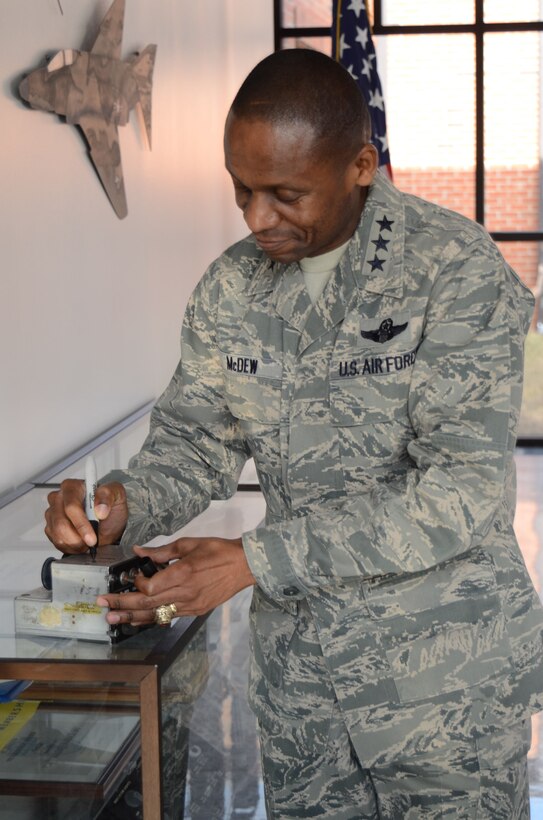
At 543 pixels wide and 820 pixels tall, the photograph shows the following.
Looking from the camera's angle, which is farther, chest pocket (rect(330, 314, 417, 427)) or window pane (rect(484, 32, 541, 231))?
window pane (rect(484, 32, 541, 231))

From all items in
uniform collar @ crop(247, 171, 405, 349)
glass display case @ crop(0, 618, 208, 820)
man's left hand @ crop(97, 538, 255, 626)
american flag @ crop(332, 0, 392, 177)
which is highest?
american flag @ crop(332, 0, 392, 177)

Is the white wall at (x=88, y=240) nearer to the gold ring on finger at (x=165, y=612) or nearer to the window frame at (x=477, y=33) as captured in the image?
the gold ring on finger at (x=165, y=612)

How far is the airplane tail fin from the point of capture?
16.0 ft

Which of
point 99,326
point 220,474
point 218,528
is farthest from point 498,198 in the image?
point 220,474

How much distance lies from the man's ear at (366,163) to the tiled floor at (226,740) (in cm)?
81

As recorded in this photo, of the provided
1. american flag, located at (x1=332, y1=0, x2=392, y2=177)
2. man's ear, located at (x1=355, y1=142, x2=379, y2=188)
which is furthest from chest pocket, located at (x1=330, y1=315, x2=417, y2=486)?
american flag, located at (x1=332, y1=0, x2=392, y2=177)

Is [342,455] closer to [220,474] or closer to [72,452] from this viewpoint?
[220,474]

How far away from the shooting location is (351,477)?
5.04 feet

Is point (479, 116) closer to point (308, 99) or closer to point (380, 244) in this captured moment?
point (380, 244)

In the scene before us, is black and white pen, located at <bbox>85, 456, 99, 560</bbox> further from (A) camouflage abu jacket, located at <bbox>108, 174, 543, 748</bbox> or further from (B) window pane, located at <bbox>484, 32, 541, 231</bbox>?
(B) window pane, located at <bbox>484, 32, 541, 231</bbox>

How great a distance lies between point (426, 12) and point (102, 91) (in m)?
5.42

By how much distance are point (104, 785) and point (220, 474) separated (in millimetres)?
485

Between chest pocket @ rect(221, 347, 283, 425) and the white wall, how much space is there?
1745 mm

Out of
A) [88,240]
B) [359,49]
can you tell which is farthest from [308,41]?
[88,240]
